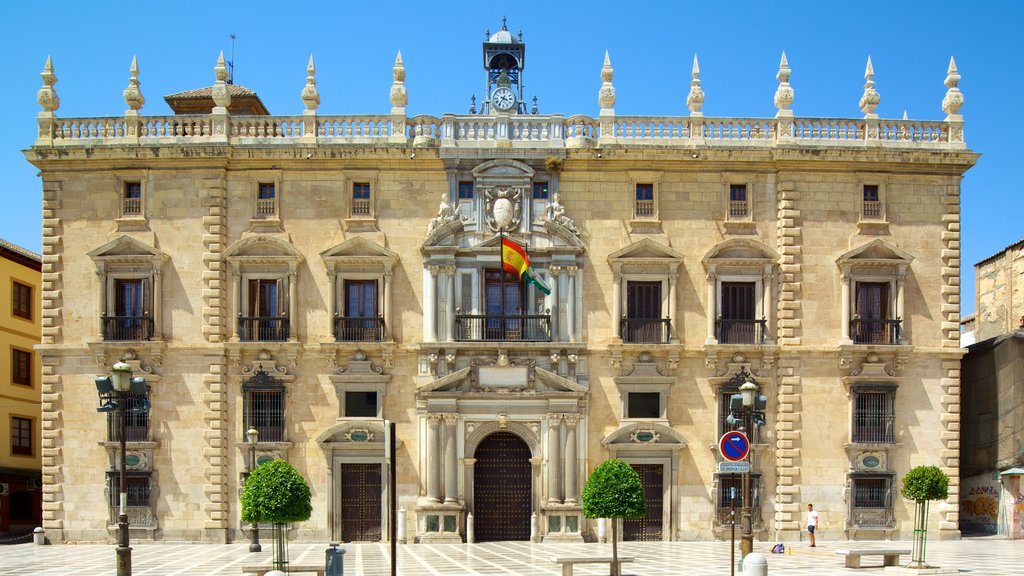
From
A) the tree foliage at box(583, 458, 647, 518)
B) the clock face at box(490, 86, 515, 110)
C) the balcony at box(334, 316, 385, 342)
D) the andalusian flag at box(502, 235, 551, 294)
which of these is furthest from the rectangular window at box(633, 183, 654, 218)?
the clock face at box(490, 86, 515, 110)

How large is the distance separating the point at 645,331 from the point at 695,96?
22.8 feet

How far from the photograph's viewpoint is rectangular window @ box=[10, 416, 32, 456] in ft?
124

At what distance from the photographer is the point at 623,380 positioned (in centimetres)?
3020

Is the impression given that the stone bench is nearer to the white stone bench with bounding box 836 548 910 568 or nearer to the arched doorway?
the arched doorway

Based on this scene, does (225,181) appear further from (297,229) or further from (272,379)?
(272,379)

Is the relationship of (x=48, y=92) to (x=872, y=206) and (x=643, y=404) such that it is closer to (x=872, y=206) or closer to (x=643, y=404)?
(x=643, y=404)

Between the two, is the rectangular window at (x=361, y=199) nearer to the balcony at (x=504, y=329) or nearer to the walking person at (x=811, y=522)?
the balcony at (x=504, y=329)

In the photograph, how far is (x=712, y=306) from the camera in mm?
30422

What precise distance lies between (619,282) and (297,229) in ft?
30.7

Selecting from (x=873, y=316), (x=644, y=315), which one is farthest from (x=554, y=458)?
(x=873, y=316)

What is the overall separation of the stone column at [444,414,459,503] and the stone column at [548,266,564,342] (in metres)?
3.60

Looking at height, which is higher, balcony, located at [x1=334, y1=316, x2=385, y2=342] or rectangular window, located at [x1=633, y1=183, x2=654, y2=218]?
rectangular window, located at [x1=633, y1=183, x2=654, y2=218]

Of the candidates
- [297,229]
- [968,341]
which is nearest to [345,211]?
[297,229]

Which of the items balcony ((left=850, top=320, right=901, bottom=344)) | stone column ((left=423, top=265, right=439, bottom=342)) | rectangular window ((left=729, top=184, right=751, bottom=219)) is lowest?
balcony ((left=850, top=320, right=901, bottom=344))
